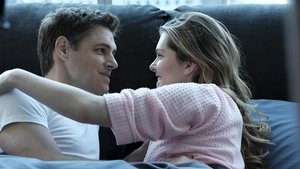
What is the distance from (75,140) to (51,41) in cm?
39

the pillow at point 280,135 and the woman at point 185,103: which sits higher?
the woman at point 185,103

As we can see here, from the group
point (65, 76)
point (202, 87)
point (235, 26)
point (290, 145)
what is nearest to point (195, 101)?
point (202, 87)

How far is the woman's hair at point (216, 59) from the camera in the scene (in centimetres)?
138

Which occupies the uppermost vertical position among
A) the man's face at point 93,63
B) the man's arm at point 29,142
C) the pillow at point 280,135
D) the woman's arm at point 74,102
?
the woman's arm at point 74,102

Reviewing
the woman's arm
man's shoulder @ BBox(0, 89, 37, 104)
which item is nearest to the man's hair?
man's shoulder @ BBox(0, 89, 37, 104)

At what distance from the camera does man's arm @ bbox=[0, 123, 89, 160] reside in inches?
47.9

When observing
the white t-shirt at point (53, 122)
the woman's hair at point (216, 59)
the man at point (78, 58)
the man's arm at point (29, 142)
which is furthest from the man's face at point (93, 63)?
the man's arm at point (29, 142)

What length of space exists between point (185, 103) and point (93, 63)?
1.83 ft

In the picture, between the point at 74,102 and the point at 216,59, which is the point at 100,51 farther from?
the point at 74,102

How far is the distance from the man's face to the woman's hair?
0.82 feet

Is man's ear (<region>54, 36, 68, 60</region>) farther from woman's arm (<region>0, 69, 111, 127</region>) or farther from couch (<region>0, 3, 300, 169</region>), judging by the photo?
woman's arm (<region>0, 69, 111, 127</region>)

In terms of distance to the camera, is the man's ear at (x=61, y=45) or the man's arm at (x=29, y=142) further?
the man's ear at (x=61, y=45)

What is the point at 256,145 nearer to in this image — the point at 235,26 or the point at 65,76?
the point at 235,26

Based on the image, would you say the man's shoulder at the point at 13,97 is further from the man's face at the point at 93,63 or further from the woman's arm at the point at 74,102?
the man's face at the point at 93,63
